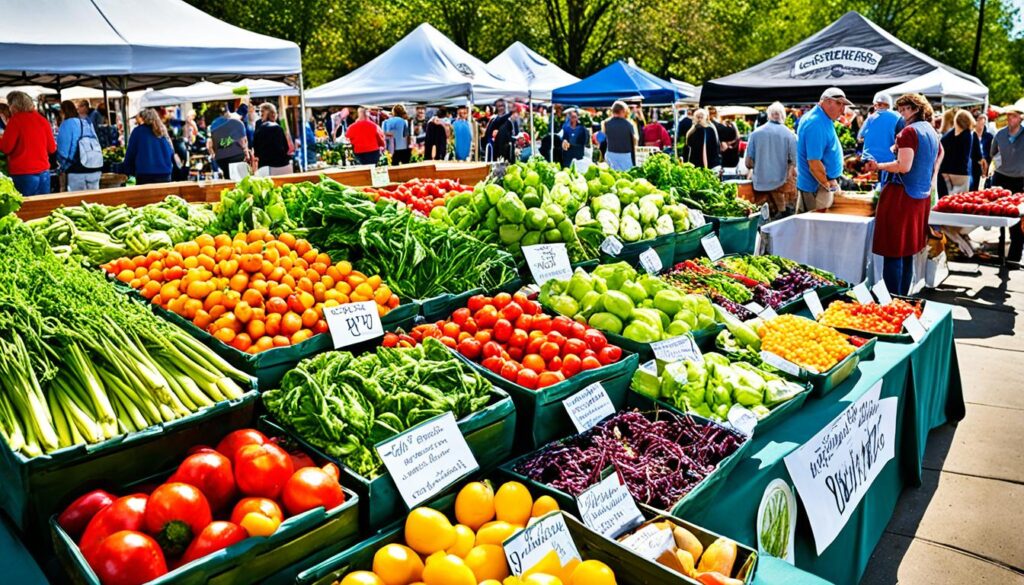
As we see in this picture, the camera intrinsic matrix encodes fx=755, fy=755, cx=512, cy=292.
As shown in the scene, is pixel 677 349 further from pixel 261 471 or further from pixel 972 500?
pixel 972 500

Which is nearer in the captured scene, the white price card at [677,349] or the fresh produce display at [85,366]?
the fresh produce display at [85,366]

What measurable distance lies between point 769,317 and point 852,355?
61cm

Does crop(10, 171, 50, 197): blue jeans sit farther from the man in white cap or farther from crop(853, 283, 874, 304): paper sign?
crop(853, 283, 874, 304): paper sign

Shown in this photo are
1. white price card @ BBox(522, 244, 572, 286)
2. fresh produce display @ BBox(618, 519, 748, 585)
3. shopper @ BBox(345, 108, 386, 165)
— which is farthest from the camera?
shopper @ BBox(345, 108, 386, 165)

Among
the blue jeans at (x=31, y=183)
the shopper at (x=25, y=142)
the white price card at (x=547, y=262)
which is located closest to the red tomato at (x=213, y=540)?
the white price card at (x=547, y=262)

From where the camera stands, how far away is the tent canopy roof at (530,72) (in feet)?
54.6

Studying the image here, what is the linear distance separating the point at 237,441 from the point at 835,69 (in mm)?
11380

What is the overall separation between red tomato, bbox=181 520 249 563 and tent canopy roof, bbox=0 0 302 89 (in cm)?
664

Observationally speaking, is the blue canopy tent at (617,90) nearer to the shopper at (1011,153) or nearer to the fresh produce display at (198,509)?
the shopper at (1011,153)

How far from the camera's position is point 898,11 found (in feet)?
124

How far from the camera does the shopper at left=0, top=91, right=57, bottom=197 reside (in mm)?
7957

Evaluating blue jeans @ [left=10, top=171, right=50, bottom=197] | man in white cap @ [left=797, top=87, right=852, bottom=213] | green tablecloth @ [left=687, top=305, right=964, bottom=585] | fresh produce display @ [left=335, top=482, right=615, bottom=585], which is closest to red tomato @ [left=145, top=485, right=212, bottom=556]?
fresh produce display @ [left=335, top=482, right=615, bottom=585]

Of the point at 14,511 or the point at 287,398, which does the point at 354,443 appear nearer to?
the point at 287,398

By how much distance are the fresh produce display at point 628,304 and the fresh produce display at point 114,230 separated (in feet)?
6.12
